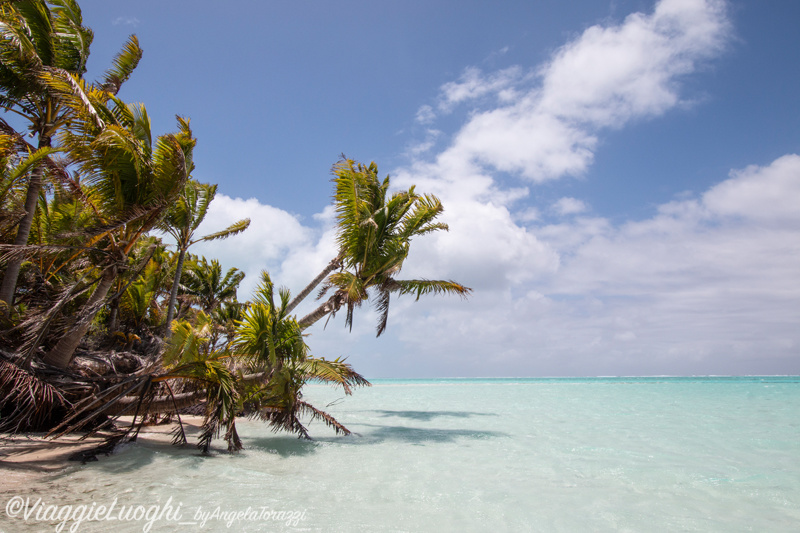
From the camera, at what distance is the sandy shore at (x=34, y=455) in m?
4.50

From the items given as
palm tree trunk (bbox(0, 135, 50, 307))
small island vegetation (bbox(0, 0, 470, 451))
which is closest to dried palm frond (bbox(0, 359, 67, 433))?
small island vegetation (bbox(0, 0, 470, 451))

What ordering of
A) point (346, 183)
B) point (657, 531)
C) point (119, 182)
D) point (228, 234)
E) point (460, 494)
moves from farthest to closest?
point (228, 234) → point (346, 183) → point (119, 182) → point (460, 494) → point (657, 531)

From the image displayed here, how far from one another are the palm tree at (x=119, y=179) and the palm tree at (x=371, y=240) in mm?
4001

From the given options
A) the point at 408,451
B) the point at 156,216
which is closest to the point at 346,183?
the point at 156,216

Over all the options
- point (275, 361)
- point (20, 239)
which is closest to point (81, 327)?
point (20, 239)

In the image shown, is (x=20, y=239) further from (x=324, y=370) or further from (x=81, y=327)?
(x=324, y=370)

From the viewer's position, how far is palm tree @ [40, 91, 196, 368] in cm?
647

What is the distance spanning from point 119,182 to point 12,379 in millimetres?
3132

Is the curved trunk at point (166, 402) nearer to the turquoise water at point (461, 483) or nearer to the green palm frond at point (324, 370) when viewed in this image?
the turquoise water at point (461, 483)

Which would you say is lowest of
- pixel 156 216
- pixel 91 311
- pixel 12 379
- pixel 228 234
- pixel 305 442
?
pixel 305 442

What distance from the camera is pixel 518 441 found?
8.79 metres

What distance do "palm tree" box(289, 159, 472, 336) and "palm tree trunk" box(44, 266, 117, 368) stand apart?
427cm

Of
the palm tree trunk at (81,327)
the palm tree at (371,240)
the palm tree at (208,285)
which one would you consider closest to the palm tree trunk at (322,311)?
the palm tree at (371,240)

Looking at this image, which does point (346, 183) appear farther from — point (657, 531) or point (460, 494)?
point (657, 531)
